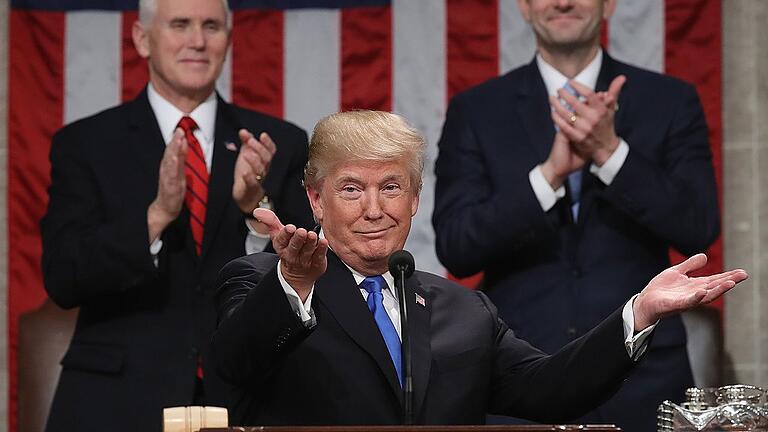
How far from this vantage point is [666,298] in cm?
286

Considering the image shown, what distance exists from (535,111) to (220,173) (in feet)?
3.07

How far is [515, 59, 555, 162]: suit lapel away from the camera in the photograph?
14.5ft

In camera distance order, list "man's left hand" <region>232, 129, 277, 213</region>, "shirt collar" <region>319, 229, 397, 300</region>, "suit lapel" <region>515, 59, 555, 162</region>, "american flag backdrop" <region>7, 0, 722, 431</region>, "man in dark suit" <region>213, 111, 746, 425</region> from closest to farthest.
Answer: "man in dark suit" <region>213, 111, 746, 425</region> < "shirt collar" <region>319, 229, 397, 300</region> < "man's left hand" <region>232, 129, 277, 213</region> < "suit lapel" <region>515, 59, 555, 162</region> < "american flag backdrop" <region>7, 0, 722, 431</region>

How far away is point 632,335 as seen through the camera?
2986 mm

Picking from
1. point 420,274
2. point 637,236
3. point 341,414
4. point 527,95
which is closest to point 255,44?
point 527,95

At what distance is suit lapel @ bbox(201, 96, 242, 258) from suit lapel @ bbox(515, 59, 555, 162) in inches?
33.0

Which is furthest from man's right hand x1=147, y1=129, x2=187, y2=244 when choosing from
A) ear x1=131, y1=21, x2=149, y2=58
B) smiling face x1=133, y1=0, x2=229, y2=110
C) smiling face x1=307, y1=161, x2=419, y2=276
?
smiling face x1=307, y1=161, x2=419, y2=276

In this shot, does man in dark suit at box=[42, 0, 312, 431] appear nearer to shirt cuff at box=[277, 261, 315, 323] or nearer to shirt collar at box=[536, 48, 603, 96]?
shirt collar at box=[536, 48, 603, 96]

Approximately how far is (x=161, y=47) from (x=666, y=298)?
6.92 feet

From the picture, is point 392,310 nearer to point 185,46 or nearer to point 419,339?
point 419,339

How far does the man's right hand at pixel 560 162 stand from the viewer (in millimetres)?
4133

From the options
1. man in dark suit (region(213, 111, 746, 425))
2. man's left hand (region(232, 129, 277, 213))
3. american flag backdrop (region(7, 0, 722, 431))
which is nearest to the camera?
man in dark suit (region(213, 111, 746, 425))

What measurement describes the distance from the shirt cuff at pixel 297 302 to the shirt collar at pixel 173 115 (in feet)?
5.51

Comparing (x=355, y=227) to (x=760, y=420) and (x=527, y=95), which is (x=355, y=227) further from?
(x=527, y=95)
